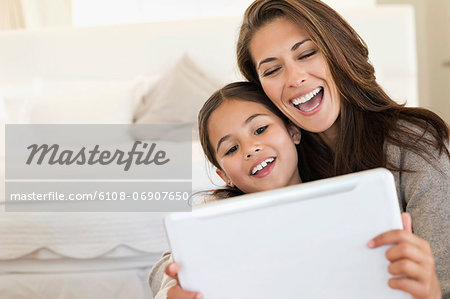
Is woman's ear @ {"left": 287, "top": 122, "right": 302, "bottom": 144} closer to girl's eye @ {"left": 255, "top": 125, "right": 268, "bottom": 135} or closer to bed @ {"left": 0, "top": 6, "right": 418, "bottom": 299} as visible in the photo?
girl's eye @ {"left": 255, "top": 125, "right": 268, "bottom": 135}

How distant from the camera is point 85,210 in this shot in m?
2.02

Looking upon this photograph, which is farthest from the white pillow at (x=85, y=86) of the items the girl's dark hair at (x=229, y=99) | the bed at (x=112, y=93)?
the girl's dark hair at (x=229, y=99)

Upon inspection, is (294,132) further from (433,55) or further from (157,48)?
(433,55)

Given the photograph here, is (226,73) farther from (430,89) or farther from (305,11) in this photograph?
(305,11)

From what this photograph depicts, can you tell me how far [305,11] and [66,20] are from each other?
8.41 ft

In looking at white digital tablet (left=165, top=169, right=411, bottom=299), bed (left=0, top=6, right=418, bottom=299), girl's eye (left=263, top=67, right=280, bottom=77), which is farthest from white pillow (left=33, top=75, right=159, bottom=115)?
white digital tablet (left=165, top=169, right=411, bottom=299)

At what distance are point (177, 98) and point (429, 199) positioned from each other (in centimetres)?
186

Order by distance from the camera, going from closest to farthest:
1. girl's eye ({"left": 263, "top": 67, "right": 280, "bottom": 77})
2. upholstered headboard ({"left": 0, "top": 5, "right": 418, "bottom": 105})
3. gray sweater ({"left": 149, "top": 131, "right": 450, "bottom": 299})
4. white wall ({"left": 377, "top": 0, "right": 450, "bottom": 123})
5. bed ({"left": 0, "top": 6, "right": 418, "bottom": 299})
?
gray sweater ({"left": 149, "top": 131, "right": 450, "bottom": 299}) → girl's eye ({"left": 263, "top": 67, "right": 280, "bottom": 77}) → bed ({"left": 0, "top": 6, "right": 418, "bottom": 299}) → upholstered headboard ({"left": 0, "top": 5, "right": 418, "bottom": 105}) → white wall ({"left": 377, "top": 0, "right": 450, "bottom": 123})

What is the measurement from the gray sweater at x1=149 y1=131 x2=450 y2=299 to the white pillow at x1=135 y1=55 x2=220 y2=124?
65.9 inches

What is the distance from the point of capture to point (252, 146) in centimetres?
129

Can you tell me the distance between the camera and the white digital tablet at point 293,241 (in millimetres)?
788

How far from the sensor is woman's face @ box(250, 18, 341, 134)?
1.32m

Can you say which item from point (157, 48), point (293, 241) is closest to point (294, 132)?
point (293, 241)

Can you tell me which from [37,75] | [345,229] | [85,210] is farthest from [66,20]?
[345,229]
